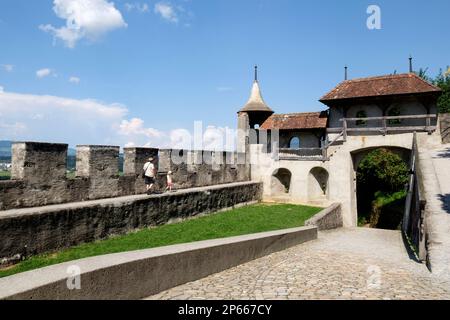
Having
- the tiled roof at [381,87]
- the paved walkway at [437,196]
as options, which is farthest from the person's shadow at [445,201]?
the tiled roof at [381,87]

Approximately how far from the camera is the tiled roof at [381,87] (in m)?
20.2

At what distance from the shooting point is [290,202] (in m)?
22.5

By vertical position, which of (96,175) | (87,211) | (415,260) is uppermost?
(96,175)

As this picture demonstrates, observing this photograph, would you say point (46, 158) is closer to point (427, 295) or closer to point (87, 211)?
point (87, 211)

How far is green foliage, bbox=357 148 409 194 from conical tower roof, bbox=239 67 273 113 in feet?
34.6

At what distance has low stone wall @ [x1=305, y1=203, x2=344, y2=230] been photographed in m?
13.5

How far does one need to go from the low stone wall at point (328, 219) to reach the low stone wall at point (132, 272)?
6774 mm

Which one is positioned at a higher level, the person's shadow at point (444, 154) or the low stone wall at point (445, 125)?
the low stone wall at point (445, 125)

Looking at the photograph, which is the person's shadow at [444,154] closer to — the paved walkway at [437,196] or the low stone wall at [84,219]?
the paved walkway at [437,196]

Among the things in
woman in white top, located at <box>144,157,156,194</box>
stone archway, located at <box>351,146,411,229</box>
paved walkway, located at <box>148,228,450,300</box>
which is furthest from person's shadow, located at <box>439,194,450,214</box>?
stone archway, located at <box>351,146,411,229</box>

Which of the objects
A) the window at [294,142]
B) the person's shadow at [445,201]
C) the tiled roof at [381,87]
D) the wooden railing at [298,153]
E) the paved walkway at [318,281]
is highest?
the tiled roof at [381,87]

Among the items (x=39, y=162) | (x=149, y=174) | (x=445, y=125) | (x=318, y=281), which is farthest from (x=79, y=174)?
(x=445, y=125)
